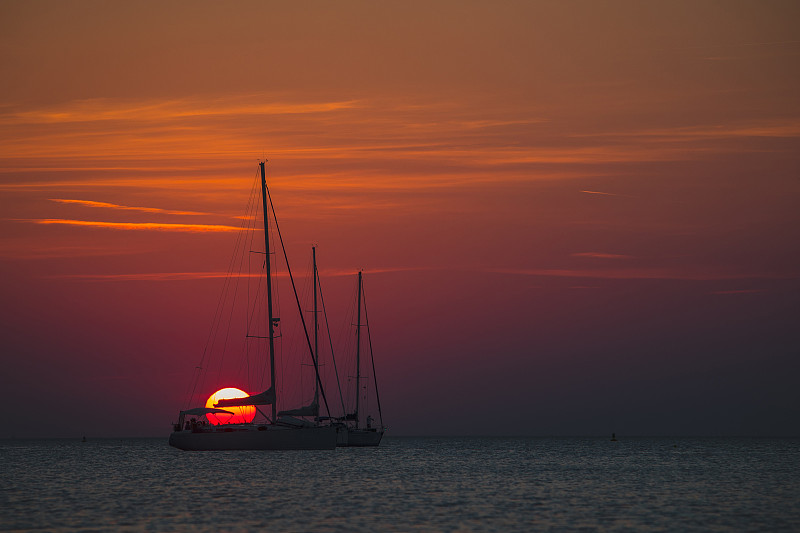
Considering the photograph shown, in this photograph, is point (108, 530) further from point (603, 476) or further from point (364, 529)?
point (603, 476)

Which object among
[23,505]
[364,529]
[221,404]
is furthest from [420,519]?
[221,404]

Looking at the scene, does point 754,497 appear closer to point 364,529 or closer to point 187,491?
point 364,529

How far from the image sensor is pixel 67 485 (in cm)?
7900

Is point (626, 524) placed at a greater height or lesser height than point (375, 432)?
lesser

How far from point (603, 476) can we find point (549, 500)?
28515mm

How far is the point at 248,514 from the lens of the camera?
54.9m

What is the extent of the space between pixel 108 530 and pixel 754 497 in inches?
1541

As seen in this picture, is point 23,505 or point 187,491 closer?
point 23,505

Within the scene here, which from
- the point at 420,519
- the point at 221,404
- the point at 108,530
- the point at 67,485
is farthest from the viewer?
the point at 221,404

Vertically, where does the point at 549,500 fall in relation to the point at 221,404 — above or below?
below

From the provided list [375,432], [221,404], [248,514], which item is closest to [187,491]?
[248,514]

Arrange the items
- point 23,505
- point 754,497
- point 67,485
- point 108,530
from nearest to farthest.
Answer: point 108,530 → point 23,505 → point 754,497 → point 67,485

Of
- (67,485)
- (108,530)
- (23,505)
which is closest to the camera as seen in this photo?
(108,530)

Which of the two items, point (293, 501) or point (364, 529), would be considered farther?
point (293, 501)
